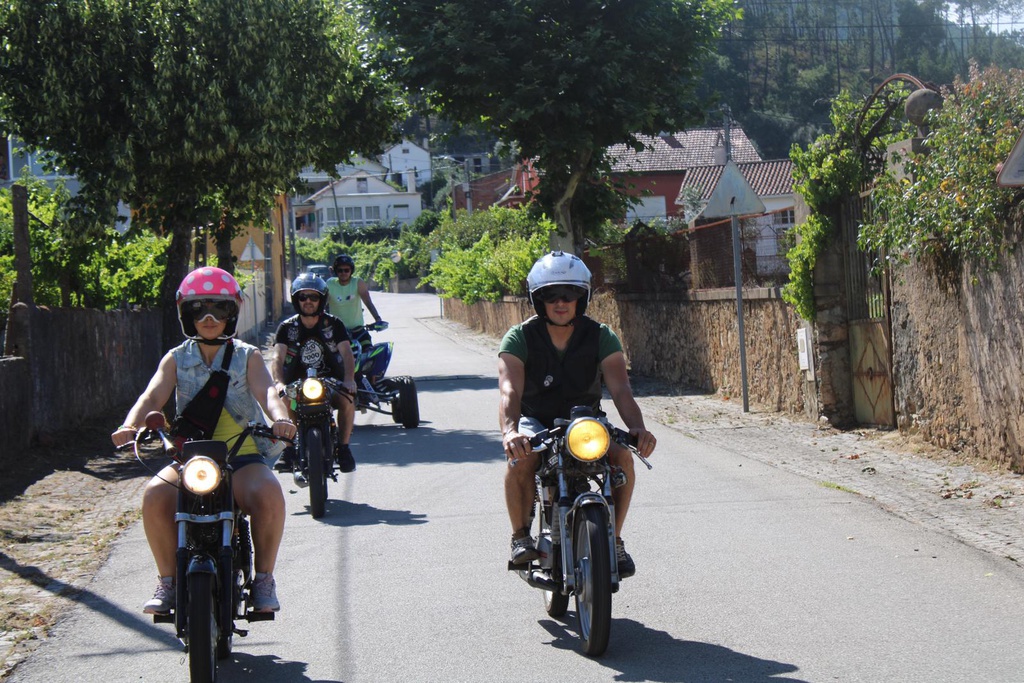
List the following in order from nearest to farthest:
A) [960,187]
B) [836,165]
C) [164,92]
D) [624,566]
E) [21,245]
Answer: [624,566] → [960,187] → [836,165] → [21,245] → [164,92]

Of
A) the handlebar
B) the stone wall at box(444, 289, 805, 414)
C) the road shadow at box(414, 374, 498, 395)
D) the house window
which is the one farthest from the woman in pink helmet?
the road shadow at box(414, 374, 498, 395)

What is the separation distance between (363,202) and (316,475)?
115977 millimetres

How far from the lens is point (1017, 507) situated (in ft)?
27.0

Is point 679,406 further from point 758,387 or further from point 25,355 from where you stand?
point 25,355

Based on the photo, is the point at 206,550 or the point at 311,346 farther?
the point at 311,346

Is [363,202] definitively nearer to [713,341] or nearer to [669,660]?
[713,341]

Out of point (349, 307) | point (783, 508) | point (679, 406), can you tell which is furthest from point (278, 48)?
point (783, 508)

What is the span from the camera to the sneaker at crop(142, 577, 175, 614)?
502 cm

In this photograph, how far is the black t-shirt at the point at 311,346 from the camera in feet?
34.1

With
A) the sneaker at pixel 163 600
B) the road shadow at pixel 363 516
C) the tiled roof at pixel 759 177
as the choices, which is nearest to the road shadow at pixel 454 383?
the road shadow at pixel 363 516

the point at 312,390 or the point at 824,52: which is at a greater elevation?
the point at 824,52

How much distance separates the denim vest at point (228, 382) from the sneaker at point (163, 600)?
73 centimetres

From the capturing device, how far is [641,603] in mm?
6191

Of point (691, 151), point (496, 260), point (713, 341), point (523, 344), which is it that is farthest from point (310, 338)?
point (691, 151)
